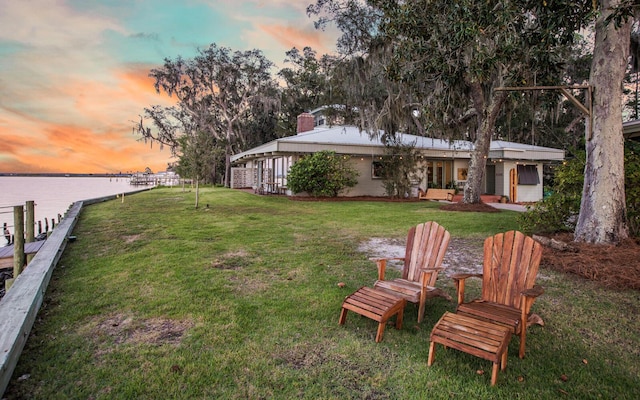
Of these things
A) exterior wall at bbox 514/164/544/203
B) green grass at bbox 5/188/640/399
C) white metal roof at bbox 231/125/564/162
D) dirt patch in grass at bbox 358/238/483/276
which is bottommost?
green grass at bbox 5/188/640/399

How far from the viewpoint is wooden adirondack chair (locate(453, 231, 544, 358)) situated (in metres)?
2.88

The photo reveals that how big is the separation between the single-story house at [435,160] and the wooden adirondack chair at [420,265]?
12845 mm

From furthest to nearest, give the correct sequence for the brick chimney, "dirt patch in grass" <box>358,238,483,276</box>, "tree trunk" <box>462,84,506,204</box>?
1. the brick chimney
2. "tree trunk" <box>462,84,506,204</box>
3. "dirt patch in grass" <box>358,238,483,276</box>

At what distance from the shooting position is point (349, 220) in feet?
32.6

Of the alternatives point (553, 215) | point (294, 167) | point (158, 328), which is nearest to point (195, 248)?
point (158, 328)

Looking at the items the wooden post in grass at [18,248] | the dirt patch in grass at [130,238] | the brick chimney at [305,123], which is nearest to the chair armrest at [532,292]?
the dirt patch in grass at [130,238]

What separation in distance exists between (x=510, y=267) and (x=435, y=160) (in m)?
17.2

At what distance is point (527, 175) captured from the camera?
1852 cm

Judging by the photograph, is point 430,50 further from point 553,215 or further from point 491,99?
point 491,99

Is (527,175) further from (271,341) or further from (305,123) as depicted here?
(271,341)

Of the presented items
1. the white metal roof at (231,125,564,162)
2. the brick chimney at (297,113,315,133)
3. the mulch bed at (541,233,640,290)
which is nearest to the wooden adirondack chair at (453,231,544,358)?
the mulch bed at (541,233,640,290)

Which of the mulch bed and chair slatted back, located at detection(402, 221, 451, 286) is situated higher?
chair slatted back, located at detection(402, 221, 451, 286)

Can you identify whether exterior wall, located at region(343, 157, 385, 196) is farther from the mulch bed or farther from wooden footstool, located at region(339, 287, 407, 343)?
wooden footstool, located at region(339, 287, 407, 343)

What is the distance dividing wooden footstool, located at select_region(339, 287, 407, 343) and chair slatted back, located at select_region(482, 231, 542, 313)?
2.70 feet
